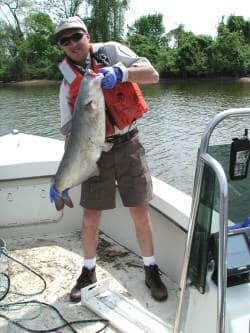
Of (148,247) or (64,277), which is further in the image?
(64,277)

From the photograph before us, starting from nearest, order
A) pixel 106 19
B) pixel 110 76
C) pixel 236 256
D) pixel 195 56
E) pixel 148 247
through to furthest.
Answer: pixel 236 256, pixel 110 76, pixel 148 247, pixel 195 56, pixel 106 19

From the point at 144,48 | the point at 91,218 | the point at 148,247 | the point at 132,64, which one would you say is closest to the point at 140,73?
the point at 132,64

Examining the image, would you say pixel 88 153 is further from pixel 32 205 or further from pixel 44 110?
pixel 44 110

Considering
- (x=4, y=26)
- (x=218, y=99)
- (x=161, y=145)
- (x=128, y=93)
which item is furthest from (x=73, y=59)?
(x=4, y=26)

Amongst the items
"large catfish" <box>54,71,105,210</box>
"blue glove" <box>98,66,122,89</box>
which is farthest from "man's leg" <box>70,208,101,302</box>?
"blue glove" <box>98,66,122,89</box>

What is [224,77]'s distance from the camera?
46.6 meters

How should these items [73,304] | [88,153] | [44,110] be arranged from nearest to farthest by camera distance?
[88,153] → [73,304] → [44,110]

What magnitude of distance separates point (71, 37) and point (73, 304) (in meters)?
1.91

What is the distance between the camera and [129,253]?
4066 mm

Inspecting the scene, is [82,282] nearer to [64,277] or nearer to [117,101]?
[64,277]

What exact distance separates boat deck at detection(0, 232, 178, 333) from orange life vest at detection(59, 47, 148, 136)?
1272 mm

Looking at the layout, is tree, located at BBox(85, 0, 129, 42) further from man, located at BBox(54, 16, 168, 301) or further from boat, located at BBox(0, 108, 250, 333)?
man, located at BBox(54, 16, 168, 301)

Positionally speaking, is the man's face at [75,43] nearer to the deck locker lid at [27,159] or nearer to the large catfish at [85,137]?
the large catfish at [85,137]

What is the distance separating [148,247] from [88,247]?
46 cm
